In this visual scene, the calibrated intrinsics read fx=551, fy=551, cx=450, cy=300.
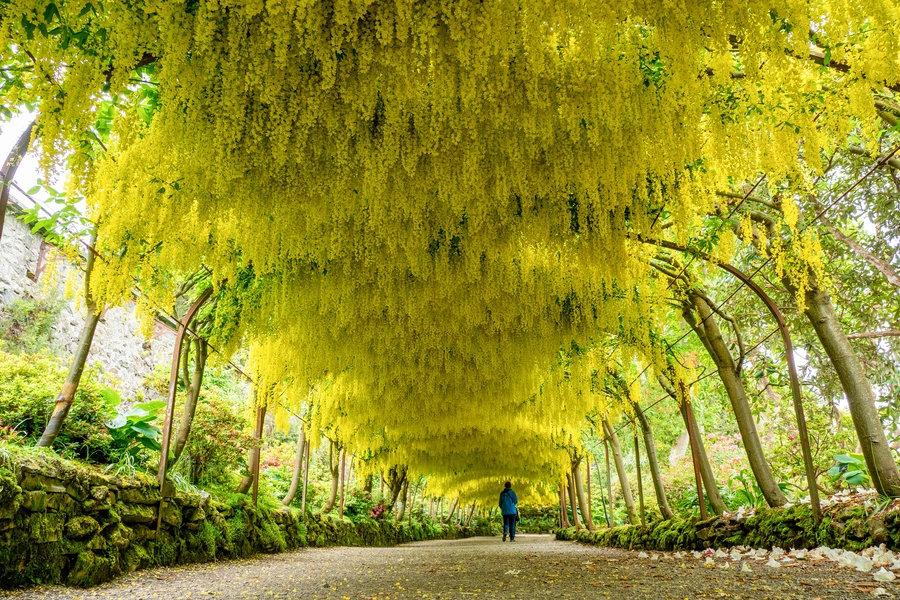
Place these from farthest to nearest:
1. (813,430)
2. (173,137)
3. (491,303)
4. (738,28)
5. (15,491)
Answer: (813,430)
(491,303)
(15,491)
(173,137)
(738,28)

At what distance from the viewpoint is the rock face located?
291 cm

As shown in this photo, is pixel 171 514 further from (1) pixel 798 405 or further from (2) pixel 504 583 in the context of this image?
(1) pixel 798 405

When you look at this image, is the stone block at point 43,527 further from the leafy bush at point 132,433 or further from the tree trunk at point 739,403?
the tree trunk at point 739,403

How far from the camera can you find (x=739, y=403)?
5.02 metres

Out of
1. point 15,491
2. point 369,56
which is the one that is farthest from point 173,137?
point 15,491

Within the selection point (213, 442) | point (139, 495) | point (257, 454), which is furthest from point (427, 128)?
point (257, 454)

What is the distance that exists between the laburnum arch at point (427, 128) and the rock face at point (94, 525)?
112 centimetres

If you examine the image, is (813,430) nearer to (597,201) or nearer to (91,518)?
(597,201)

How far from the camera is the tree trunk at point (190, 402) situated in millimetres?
5422

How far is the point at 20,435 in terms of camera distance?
4117mm

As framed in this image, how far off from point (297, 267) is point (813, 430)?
6461 mm

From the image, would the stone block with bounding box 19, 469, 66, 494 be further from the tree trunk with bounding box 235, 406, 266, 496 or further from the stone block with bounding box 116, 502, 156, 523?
the tree trunk with bounding box 235, 406, 266, 496

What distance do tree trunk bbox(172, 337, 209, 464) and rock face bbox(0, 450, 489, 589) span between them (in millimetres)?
560

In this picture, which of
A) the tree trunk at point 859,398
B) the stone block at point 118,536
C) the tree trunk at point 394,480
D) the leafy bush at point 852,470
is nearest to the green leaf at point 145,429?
the stone block at point 118,536
